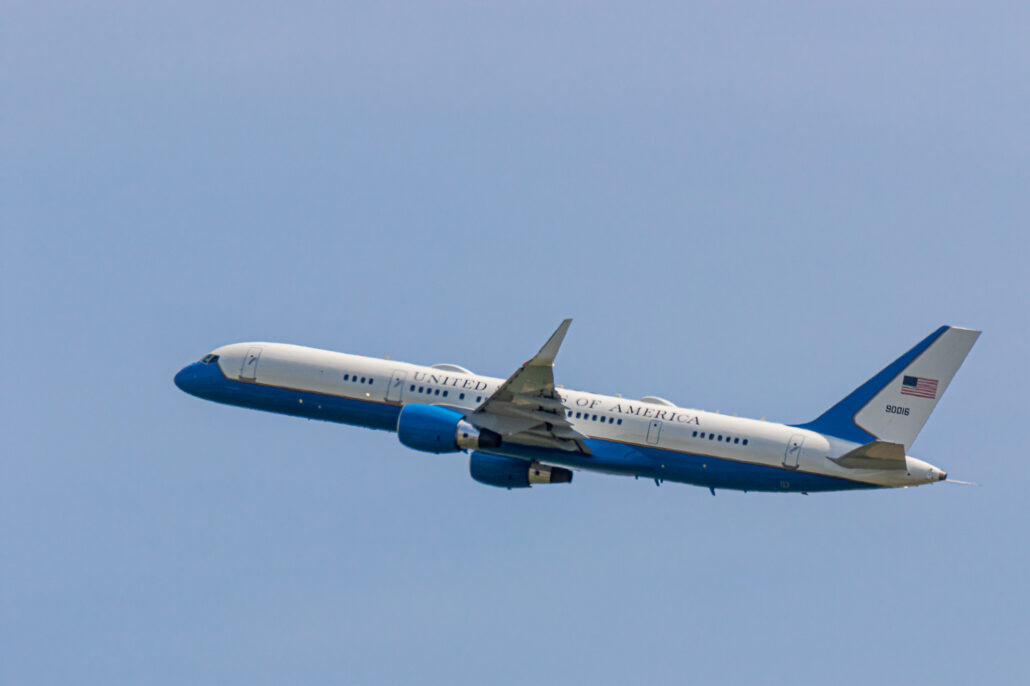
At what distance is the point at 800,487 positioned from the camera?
227ft

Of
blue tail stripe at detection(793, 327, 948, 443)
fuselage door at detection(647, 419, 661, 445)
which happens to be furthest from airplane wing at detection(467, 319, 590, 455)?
blue tail stripe at detection(793, 327, 948, 443)

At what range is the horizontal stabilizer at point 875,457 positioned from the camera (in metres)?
66.6

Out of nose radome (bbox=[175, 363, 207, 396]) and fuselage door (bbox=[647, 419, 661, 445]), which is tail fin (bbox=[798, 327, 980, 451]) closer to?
fuselage door (bbox=[647, 419, 661, 445])

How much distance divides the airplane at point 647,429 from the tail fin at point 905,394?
5cm

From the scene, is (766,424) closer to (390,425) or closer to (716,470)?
(716,470)

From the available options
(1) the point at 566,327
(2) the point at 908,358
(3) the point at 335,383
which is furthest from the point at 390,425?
(2) the point at 908,358

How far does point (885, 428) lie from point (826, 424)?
2.63m

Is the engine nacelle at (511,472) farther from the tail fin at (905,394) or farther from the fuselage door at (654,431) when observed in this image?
the tail fin at (905,394)

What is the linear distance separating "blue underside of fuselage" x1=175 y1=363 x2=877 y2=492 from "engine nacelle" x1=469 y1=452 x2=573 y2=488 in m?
1.47

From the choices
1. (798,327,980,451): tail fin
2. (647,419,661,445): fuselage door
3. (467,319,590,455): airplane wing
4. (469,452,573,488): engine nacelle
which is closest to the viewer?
(467,319,590,455): airplane wing

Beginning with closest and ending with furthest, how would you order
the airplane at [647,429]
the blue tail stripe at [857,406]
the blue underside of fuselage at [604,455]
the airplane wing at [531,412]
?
the airplane wing at [531,412], the airplane at [647,429], the blue underside of fuselage at [604,455], the blue tail stripe at [857,406]

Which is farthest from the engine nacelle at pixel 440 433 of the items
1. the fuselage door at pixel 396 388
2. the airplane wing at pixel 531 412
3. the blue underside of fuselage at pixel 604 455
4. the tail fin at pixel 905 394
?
the tail fin at pixel 905 394

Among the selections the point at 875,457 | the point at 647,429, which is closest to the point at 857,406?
the point at 875,457

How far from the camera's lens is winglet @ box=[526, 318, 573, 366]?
212ft
